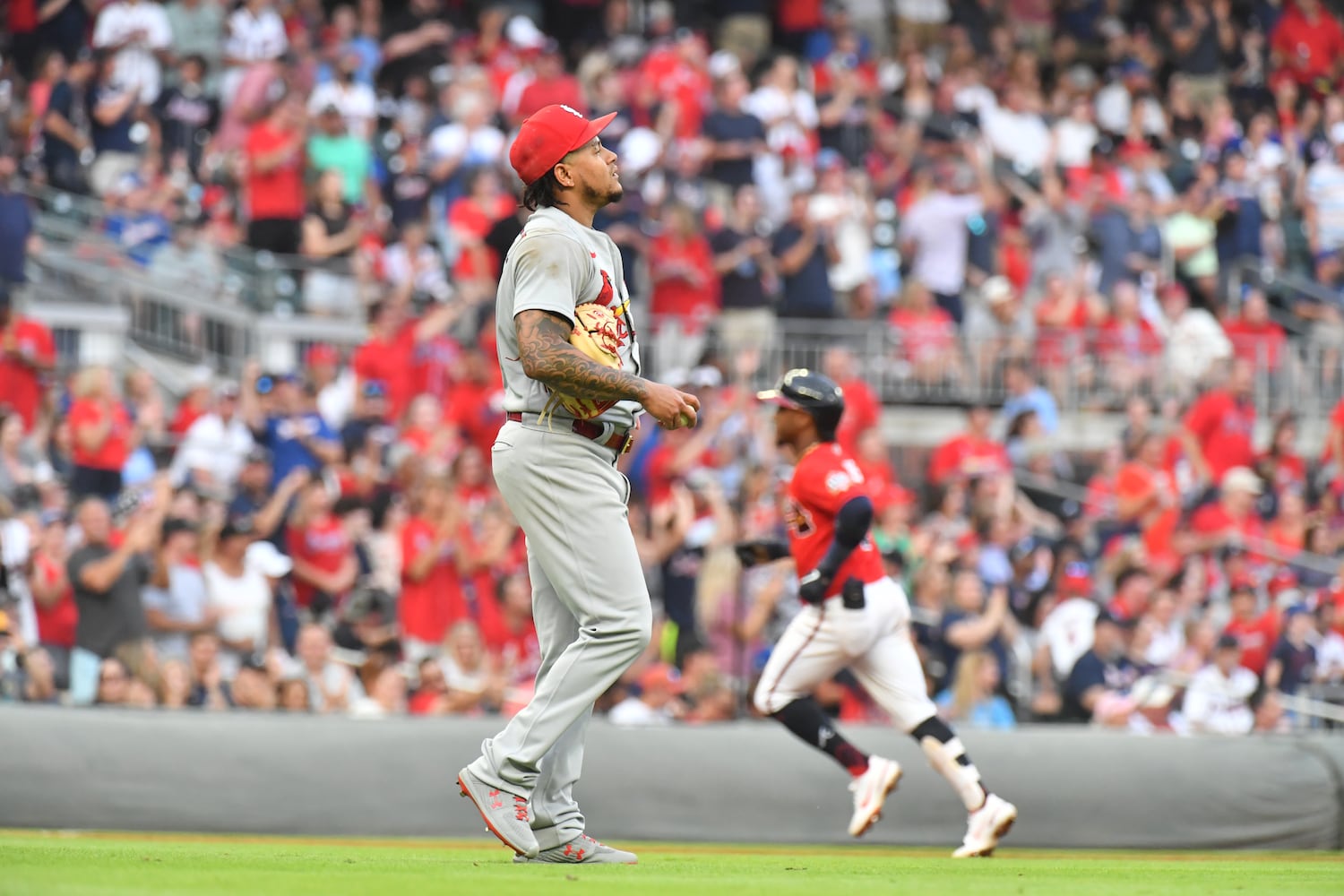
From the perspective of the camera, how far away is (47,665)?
1073 cm

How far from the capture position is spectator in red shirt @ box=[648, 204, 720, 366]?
52.3 ft

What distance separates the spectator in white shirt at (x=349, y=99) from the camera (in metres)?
16.7

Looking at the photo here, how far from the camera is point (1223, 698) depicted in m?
13.1

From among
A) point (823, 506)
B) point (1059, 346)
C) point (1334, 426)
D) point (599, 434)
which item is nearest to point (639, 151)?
point (1059, 346)

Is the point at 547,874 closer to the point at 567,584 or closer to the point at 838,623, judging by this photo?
the point at 567,584

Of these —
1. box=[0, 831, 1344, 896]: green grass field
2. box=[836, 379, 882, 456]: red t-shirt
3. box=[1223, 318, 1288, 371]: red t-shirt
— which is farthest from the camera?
box=[1223, 318, 1288, 371]: red t-shirt

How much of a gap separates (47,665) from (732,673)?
4.34 meters

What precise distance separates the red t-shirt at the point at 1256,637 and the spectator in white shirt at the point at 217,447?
7.07 meters

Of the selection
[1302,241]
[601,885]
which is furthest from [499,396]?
[1302,241]

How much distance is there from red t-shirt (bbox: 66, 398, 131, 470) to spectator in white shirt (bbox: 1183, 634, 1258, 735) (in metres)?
7.35

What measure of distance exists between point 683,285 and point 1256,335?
5.73 meters

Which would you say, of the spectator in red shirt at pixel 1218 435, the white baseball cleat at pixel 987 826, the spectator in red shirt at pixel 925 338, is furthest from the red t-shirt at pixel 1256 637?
the white baseball cleat at pixel 987 826

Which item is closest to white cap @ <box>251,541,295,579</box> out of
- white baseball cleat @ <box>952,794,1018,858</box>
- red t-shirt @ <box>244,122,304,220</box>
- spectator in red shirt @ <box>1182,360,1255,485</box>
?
red t-shirt @ <box>244,122,304,220</box>

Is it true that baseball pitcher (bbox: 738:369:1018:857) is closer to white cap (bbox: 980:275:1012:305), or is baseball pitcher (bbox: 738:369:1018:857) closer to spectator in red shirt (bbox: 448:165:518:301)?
spectator in red shirt (bbox: 448:165:518:301)
